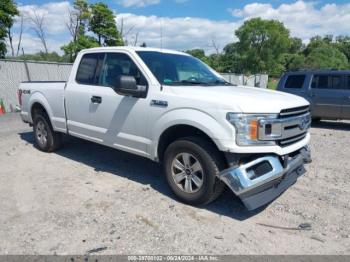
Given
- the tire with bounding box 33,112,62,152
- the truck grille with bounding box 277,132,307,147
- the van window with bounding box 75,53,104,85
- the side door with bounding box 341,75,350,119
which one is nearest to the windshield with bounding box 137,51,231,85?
the van window with bounding box 75,53,104,85

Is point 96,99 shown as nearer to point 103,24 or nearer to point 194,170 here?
point 194,170

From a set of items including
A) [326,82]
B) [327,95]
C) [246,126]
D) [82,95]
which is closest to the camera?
[246,126]

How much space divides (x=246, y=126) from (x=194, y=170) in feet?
2.97

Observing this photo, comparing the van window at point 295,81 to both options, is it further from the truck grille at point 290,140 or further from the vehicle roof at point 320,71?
the truck grille at point 290,140

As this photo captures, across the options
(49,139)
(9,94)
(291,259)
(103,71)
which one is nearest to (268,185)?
(291,259)

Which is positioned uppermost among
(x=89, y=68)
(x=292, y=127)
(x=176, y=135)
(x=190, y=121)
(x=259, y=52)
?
(x=259, y=52)

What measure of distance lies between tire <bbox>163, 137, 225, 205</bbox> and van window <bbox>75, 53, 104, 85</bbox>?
207 centimetres

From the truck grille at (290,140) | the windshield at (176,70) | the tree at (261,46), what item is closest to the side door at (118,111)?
the windshield at (176,70)

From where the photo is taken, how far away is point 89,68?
5.65 meters

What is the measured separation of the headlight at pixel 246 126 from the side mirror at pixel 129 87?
140 cm

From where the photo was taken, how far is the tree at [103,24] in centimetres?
2797

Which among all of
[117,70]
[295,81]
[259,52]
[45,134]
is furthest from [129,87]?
[259,52]

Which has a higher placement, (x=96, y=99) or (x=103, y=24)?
(x=103, y=24)

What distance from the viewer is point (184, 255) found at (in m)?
3.21
